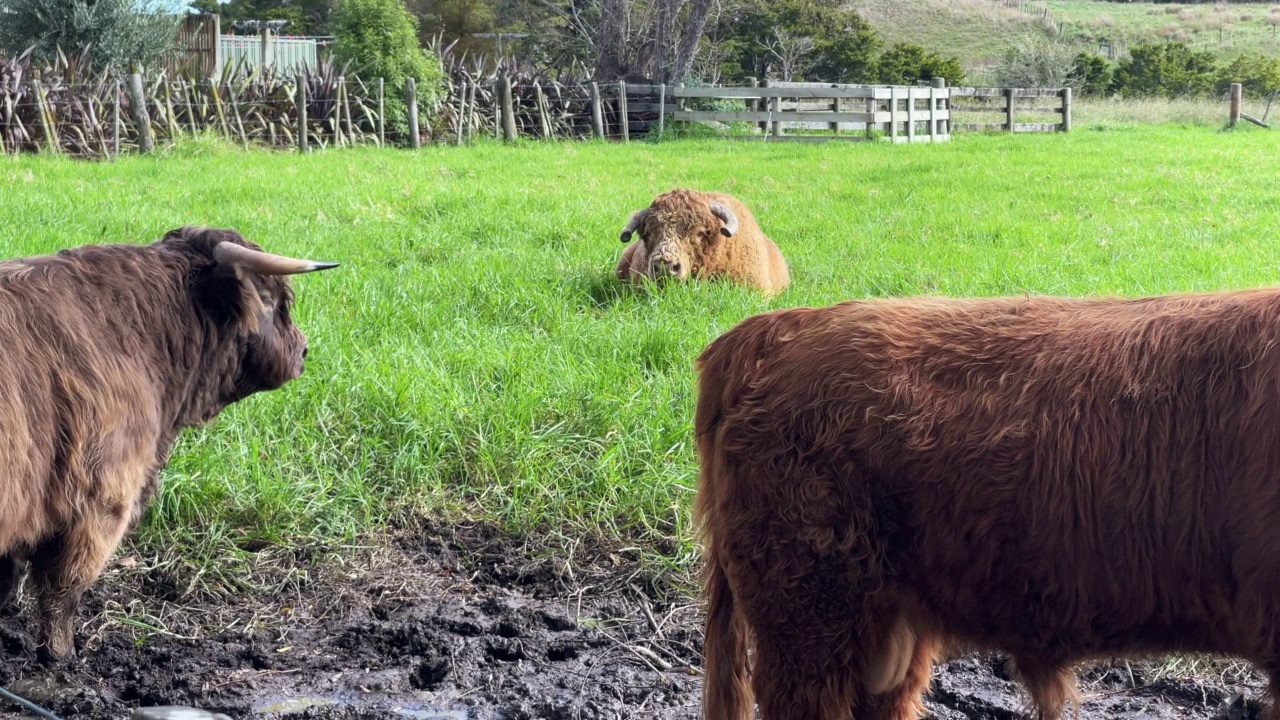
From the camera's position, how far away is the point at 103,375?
4.00 metres

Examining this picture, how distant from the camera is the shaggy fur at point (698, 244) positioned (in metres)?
8.62

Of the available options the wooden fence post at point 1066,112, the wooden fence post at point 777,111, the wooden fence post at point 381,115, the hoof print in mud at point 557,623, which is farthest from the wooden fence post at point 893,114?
the hoof print in mud at point 557,623

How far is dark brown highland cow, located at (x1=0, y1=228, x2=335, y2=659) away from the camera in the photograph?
12.4 ft

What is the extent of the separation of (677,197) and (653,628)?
530 cm

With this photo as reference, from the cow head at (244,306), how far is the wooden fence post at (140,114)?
601 inches

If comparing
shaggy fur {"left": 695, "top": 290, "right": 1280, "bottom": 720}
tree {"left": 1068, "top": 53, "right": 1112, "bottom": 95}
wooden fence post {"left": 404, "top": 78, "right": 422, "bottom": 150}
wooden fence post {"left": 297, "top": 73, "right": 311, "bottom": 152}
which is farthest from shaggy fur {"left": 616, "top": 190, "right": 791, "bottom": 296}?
tree {"left": 1068, "top": 53, "right": 1112, "bottom": 95}

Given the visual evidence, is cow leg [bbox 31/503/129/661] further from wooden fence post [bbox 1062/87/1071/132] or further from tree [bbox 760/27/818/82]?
tree [bbox 760/27/818/82]

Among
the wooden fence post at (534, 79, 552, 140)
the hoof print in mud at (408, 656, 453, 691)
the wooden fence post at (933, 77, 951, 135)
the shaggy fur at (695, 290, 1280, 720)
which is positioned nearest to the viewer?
the shaggy fur at (695, 290, 1280, 720)

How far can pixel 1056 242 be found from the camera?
32.8 ft

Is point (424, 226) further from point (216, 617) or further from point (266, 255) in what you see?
point (216, 617)

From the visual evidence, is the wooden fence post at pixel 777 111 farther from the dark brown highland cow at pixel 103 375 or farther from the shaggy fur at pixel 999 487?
the shaggy fur at pixel 999 487

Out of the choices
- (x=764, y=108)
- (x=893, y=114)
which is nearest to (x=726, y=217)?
(x=893, y=114)

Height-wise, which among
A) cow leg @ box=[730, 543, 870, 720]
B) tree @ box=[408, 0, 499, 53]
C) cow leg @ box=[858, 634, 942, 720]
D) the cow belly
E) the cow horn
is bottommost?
cow leg @ box=[858, 634, 942, 720]

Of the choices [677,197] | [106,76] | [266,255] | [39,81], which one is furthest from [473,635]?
[106,76]
